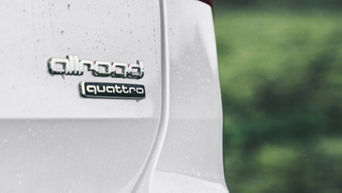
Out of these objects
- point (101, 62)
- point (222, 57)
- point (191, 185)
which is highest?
point (101, 62)

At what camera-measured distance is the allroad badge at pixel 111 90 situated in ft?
5.96

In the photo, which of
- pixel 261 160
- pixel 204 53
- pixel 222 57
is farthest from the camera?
pixel 222 57

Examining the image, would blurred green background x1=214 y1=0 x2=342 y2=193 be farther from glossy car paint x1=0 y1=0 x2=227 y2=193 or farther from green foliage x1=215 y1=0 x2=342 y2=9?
glossy car paint x1=0 y1=0 x2=227 y2=193

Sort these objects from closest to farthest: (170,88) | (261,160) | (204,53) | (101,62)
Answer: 1. (101,62)
2. (170,88)
3. (204,53)
4. (261,160)

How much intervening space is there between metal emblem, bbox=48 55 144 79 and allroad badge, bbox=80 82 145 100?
0.07 feet

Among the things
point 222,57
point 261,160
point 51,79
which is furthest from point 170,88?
point 222,57

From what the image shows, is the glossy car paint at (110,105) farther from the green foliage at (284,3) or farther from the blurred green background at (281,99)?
the green foliage at (284,3)

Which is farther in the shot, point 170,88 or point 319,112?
point 319,112

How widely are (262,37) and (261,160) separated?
1676mm

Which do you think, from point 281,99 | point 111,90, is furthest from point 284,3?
point 111,90

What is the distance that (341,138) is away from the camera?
30.2 feet

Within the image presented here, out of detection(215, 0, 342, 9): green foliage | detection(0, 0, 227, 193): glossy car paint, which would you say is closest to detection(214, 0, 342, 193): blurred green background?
detection(215, 0, 342, 9): green foliage

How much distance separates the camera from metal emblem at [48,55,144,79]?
5.75 feet

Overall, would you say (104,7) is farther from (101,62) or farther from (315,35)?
(315,35)
